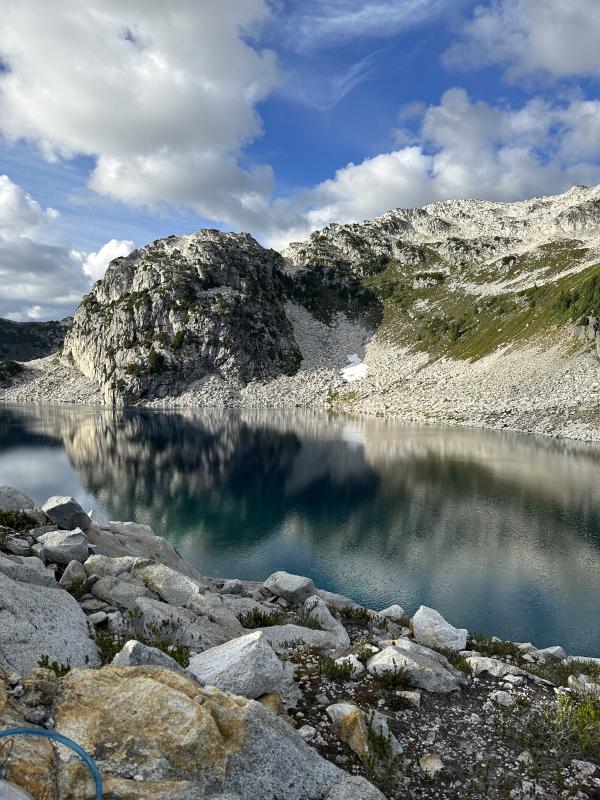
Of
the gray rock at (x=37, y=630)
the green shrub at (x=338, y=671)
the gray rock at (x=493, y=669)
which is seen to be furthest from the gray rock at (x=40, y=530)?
the gray rock at (x=493, y=669)

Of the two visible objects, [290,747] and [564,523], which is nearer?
[290,747]

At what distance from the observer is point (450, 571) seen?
96.4 ft

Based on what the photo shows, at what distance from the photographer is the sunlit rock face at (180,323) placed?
16288cm

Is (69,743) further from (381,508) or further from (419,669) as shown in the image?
(381,508)

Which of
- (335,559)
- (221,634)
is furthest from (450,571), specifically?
(221,634)

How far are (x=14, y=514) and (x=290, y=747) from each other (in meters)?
14.2

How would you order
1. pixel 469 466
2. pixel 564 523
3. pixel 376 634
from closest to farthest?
1. pixel 376 634
2. pixel 564 523
3. pixel 469 466

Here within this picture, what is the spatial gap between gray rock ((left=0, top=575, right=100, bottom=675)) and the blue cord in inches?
117

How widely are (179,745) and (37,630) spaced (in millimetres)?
4420

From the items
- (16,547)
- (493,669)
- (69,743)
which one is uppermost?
(69,743)

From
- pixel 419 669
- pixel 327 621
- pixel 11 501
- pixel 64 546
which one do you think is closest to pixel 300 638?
pixel 327 621

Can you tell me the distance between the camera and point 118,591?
471 inches

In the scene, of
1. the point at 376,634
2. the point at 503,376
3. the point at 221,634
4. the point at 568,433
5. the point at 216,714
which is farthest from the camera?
the point at 503,376

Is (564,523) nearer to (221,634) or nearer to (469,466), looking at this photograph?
(469,466)
